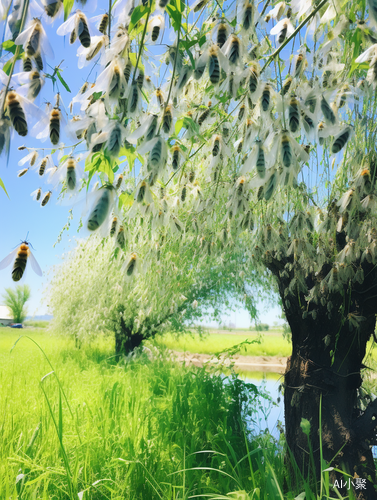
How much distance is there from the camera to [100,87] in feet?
4.24

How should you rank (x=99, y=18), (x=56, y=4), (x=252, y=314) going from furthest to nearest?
(x=252, y=314) → (x=99, y=18) → (x=56, y=4)

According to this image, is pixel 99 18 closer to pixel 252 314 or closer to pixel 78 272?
pixel 252 314

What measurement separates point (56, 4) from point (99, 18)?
1.54ft

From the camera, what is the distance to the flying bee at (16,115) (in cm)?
108

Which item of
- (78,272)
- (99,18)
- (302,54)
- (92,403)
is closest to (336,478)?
(92,403)

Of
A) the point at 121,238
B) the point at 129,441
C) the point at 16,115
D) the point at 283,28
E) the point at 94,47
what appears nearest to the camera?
the point at 16,115

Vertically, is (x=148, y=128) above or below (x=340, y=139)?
below

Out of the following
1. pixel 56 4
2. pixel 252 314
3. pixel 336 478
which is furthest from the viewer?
pixel 252 314

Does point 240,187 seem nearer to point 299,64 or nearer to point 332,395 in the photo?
point 299,64

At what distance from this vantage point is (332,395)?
318 centimetres

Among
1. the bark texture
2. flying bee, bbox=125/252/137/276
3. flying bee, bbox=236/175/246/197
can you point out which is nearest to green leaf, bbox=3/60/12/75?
flying bee, bbox=125/252/137/276

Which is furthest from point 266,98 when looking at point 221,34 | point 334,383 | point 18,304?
point 18,304

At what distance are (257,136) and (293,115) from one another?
28 centimetres

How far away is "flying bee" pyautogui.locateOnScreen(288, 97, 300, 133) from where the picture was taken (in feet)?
4.98
